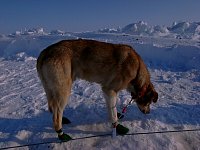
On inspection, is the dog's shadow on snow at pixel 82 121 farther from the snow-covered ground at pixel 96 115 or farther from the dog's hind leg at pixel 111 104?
the dog's hind leg at pixel 111 104

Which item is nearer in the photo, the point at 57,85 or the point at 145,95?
the point at 57,85

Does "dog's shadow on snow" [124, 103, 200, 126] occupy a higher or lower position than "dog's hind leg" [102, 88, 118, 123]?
lower

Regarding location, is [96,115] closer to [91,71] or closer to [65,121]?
[65,121]

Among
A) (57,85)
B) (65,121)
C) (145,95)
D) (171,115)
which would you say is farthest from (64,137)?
(171,115)

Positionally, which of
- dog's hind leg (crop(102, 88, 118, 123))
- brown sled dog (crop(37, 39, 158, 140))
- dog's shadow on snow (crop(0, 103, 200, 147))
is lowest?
dog's shadow on snow (crop(0, 103, 200, 147))

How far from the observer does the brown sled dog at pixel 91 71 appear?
6.04 metres

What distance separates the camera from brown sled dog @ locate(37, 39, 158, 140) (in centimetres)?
604

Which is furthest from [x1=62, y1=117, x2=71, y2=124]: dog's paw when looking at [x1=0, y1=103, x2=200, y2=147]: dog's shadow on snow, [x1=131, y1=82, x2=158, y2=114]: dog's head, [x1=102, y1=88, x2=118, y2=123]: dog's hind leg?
[x1=131, y1=82, x2=158, y2=114]: dog's head

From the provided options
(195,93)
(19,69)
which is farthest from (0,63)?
(195,93)

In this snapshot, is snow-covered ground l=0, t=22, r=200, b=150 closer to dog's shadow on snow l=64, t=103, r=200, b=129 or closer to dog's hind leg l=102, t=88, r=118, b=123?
dog's shadow on snow l=64, t=103, r=200, b=129

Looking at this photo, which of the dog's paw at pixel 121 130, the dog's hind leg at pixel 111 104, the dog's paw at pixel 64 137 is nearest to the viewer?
the dog's paw at pixel 64 137

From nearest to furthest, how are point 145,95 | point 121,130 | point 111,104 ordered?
point 121,130 < point 111,104 < point 145,95

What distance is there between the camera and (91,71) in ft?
21.5

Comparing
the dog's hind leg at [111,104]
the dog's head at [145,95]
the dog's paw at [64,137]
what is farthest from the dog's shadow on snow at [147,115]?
Answer: the dog's paw at [64,137]
